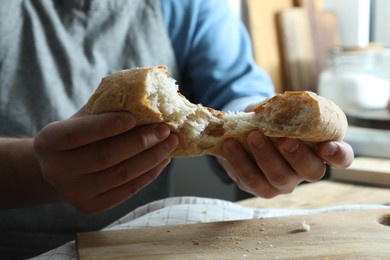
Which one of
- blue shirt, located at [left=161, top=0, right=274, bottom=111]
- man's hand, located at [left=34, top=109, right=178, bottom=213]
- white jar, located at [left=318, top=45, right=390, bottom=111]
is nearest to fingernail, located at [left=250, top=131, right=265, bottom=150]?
man's hand, located at [left=34, top=109, right=178, bottom=213]

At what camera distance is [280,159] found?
0.84 meters

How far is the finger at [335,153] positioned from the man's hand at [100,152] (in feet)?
0.62

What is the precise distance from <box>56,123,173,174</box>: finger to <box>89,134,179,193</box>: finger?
0.04 feet

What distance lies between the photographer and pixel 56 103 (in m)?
1.17

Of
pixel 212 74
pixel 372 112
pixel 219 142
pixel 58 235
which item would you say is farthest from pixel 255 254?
pixel 372 112

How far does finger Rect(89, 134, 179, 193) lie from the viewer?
2.50 ft

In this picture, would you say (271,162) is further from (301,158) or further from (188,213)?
(188,213)

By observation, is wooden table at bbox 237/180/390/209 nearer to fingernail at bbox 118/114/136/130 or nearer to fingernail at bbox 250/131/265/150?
fingernail at bbox 250/131/265/150

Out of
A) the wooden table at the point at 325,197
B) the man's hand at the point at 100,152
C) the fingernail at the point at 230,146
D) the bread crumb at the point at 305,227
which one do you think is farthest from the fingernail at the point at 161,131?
the wooden table at the point at 325,197

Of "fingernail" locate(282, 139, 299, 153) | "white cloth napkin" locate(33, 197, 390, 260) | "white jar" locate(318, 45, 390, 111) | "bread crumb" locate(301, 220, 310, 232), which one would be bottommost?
"white jar" locate(318, 45, 390, 111)

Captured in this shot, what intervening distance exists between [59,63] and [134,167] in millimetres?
492

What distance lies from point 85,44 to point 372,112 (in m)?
0.76

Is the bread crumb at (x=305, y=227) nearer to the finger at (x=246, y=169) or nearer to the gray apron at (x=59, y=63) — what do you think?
the finger at (x=246, y=169)

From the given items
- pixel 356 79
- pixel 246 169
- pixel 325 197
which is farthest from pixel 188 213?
pixel 356 79
